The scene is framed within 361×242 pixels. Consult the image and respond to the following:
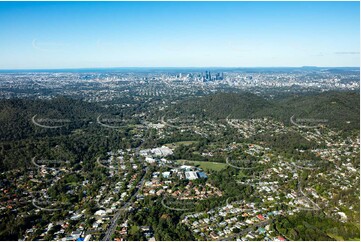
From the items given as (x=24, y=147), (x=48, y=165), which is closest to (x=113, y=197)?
(x=48, y=165)

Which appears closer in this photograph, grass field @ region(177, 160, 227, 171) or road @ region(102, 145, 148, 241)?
road @ region(102, 145, 148, 241)

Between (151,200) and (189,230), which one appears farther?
(151,200)

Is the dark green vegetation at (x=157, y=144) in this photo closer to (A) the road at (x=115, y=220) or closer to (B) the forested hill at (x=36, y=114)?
(B) the forested hill at (x=36, y=114)

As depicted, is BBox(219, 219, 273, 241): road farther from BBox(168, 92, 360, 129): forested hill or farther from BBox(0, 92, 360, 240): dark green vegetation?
BBox(168, 92, 360, 129): forested hill

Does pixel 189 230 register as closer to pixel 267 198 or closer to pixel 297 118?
pixel 267 198

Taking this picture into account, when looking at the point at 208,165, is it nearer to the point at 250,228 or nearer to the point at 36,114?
the point at 250,228

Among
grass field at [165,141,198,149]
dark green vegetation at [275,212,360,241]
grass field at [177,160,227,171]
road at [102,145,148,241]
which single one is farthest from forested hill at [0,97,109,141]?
dark green vegetation at [275,212,360,241]

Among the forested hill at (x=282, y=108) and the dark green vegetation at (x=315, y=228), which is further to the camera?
the forested hill at (x=282, y=108)

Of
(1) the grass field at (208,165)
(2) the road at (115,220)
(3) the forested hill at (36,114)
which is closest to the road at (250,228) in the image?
(2) the road at (115,220)
